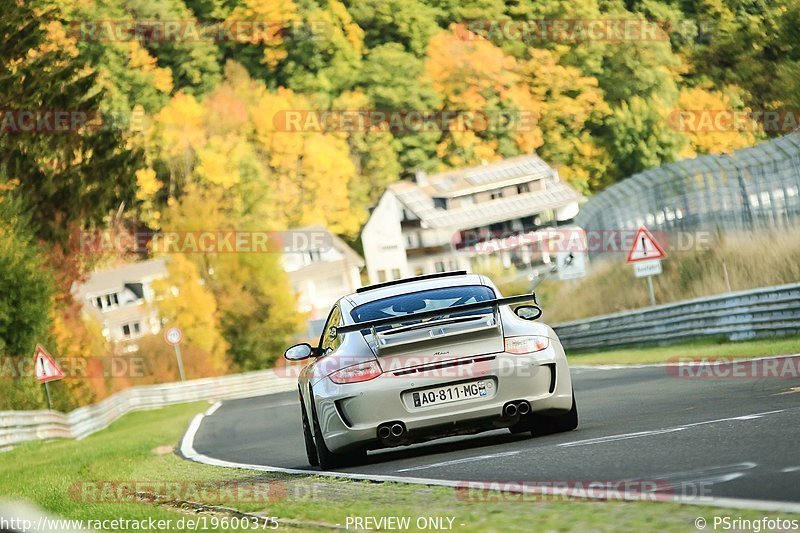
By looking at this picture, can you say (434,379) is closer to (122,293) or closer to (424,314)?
(424,314)

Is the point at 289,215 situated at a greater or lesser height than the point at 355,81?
lesser

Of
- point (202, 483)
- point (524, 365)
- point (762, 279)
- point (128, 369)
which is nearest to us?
point (524, 365)

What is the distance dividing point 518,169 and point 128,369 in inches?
2291

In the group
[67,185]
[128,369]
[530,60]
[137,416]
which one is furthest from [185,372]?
[530,60]

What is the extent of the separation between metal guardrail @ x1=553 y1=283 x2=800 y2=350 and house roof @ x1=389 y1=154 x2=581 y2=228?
285 ft

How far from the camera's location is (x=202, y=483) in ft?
37.9

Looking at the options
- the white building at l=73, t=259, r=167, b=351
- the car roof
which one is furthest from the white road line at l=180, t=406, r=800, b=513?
the white building at l=73, t=259, r=167, b=351

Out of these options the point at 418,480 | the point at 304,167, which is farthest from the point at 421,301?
the point at 304,167

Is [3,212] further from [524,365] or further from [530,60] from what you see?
[530,60]

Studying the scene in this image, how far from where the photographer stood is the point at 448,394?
10.8 m

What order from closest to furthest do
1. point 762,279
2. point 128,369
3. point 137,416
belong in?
point 762,279 → point 137,416 → point 128,369

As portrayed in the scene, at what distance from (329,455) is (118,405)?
40.0 meters

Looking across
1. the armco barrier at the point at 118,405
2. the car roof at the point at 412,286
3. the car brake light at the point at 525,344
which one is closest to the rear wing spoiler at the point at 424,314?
the car brake light at the point at 525,344

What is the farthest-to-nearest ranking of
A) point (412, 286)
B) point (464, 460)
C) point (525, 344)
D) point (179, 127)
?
point (179, 127) → point (412, 286) → point (525, 344) → point (464, 460)
